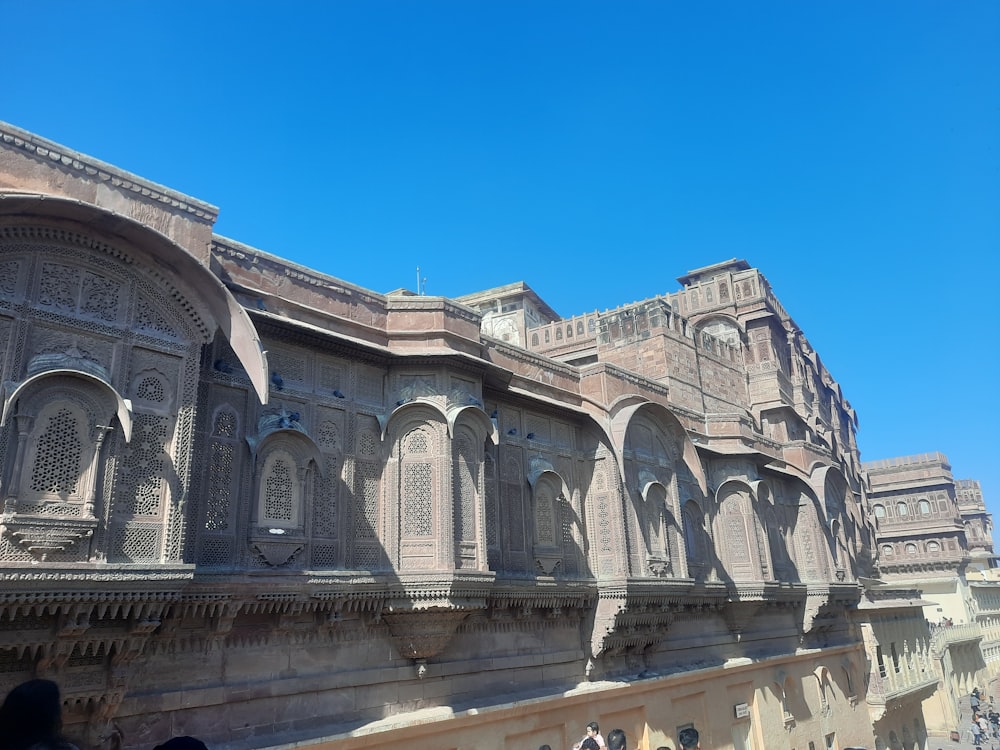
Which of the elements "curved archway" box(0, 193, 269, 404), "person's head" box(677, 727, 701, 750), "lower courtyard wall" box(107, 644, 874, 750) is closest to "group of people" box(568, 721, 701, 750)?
"person's head" box(677, 727, 701, 750)

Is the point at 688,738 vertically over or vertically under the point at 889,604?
under

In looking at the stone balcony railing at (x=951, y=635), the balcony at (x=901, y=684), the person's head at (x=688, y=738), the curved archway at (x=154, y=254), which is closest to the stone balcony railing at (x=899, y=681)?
the balcony at (x=901, y=684)

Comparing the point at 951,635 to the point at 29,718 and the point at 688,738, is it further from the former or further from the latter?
the point at 29,718

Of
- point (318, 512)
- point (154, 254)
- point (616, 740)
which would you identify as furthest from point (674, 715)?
point (154, 254)

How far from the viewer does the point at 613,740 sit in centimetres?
1120

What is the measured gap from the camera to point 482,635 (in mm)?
9570

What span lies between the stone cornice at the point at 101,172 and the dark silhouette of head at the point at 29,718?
549cm

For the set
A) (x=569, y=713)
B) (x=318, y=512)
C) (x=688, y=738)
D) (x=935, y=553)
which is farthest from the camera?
(x=935, y=553)

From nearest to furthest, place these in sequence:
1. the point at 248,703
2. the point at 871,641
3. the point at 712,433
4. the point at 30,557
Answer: the point at 30,557 < the point at 248,703 < the point at 712,433 < the point at 871,641

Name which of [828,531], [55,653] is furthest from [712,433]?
[55,653]

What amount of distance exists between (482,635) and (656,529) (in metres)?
4.11

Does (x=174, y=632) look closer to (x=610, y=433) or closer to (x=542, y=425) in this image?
(x=542, y=425)

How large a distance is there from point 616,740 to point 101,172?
412 inches

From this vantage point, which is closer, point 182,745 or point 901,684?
point 182,745
